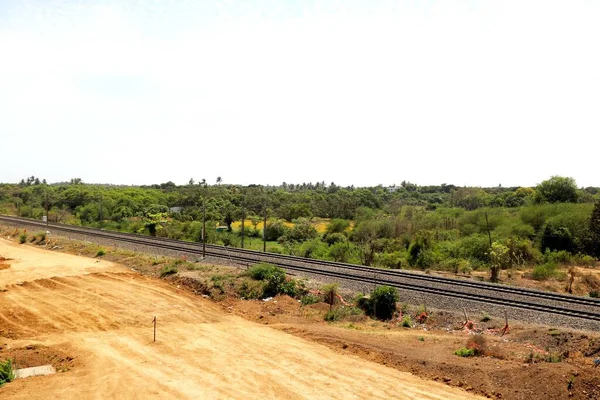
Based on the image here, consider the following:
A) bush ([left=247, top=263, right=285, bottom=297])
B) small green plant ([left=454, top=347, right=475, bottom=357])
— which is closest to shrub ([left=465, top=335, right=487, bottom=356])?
small green plant ([left=454, top=347, right=475, bottom=357])

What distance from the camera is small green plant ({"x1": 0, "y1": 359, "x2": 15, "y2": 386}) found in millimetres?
13744

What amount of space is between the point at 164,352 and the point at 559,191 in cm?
6038

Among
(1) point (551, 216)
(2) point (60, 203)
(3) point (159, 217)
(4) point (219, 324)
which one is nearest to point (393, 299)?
(4) point (219, 324)

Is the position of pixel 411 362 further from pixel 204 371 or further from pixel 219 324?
pixel 219 324

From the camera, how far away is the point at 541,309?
2098cm

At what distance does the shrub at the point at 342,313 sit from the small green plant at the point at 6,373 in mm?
12584

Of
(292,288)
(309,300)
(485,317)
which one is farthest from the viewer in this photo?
(292,288)

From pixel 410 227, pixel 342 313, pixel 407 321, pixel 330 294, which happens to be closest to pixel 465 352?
pixel 407 321

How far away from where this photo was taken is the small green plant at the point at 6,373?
13.7 metres

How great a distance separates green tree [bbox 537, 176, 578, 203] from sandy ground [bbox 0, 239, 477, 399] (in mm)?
54286

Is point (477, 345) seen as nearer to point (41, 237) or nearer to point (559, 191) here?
point (41, 237)

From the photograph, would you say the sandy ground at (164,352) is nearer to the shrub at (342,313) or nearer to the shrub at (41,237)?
the shrub at (342,313)

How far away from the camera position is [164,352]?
16.7 metres

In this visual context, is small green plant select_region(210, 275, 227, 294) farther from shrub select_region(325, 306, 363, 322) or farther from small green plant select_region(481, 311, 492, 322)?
small green plant select_region(481, 311, 492, 322)
